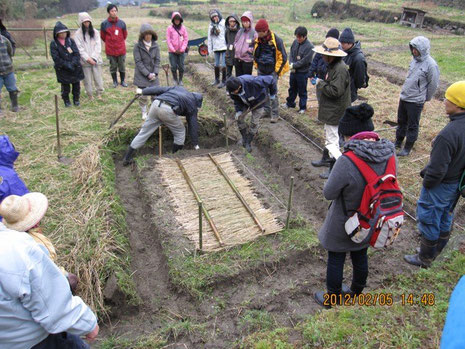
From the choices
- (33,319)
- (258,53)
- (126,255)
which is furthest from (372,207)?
(258,53)

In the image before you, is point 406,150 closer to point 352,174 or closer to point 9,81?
point 352,174

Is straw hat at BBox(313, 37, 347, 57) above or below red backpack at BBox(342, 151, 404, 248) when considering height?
above

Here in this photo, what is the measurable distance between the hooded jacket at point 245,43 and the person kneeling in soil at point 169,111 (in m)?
2.15

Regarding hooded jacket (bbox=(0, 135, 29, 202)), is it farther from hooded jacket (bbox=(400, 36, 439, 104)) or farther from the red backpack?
hooded jacket (bbox=(400, 36, 439, 104))

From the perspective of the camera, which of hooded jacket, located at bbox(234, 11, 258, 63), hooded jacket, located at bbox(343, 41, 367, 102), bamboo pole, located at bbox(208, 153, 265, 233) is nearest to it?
bamboo pole, located at bbox(208, 153, 265, 233)

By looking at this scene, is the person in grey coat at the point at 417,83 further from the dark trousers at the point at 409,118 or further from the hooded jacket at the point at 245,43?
the hooded jacket at the point at 245,43

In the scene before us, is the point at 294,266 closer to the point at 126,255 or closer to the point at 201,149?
the point at 126,255

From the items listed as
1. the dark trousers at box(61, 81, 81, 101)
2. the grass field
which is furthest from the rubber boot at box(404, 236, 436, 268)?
the dark trousers at box(61, 81, 81, 101)

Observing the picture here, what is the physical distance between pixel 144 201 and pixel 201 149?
1.91 meters

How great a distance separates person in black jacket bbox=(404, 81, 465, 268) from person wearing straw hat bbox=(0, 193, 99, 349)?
123 inches

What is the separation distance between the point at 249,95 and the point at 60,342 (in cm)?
490

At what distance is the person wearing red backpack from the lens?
8.96 feet

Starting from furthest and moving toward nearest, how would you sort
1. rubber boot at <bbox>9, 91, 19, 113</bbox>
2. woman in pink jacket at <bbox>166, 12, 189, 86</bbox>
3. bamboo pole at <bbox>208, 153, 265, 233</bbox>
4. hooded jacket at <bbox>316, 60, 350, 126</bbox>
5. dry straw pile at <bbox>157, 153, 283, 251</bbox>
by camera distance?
woman in pink jacket at <bbox>166, 12, 189, 86</bbox>
rubber boot at <bbox>9, 91, 19, 113</bbox>
hooded jacket at <bbox>316, 60, 350, 126</bbox>
bamboo pole at <bbox>208, 153, 265, 233</bbox>
dry straw pile at <bbox>157, 153, 283, 251</bbox>

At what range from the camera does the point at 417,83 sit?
533 centimetres
